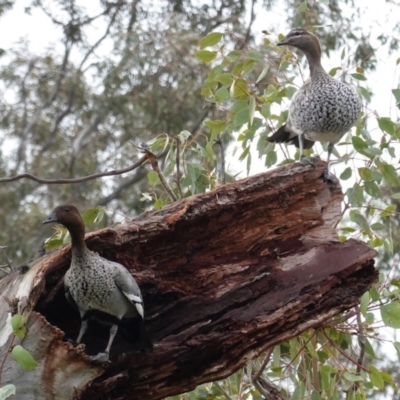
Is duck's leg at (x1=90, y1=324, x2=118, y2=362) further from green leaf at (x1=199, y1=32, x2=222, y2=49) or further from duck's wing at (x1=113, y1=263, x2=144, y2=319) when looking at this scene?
green leaf at (x1=199, y1=32, x2=222, y2=49)

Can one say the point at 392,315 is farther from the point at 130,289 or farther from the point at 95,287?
the point at 95,287

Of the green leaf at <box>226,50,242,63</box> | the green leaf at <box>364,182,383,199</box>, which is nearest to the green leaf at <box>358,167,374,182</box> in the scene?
the green leaf at <box>364,182,383,199</box>

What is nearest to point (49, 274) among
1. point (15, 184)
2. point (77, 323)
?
point (77, 323)

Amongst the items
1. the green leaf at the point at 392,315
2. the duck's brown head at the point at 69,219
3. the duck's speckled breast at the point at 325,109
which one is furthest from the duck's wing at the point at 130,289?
the duck's speckled breast at the point at 325,109

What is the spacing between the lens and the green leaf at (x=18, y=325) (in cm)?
335

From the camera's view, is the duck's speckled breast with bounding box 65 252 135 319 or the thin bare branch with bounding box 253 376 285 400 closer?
the duck's speckled breast with bounding box 65 252 135 319

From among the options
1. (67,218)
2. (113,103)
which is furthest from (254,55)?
(113,103)

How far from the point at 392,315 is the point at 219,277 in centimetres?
88

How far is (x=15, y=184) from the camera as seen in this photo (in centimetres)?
1327

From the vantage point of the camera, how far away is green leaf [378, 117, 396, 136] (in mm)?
4914

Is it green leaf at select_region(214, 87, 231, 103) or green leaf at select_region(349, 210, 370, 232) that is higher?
green leaf at select_region(214, 87, 231, 103)

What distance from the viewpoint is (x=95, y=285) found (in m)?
4.18

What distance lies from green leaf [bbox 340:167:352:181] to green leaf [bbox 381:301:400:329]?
2.71 ft

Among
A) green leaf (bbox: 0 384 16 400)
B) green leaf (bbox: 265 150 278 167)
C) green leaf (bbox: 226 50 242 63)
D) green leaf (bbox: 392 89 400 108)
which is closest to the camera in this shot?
green leaf (bbox: 0 384 16 400)
